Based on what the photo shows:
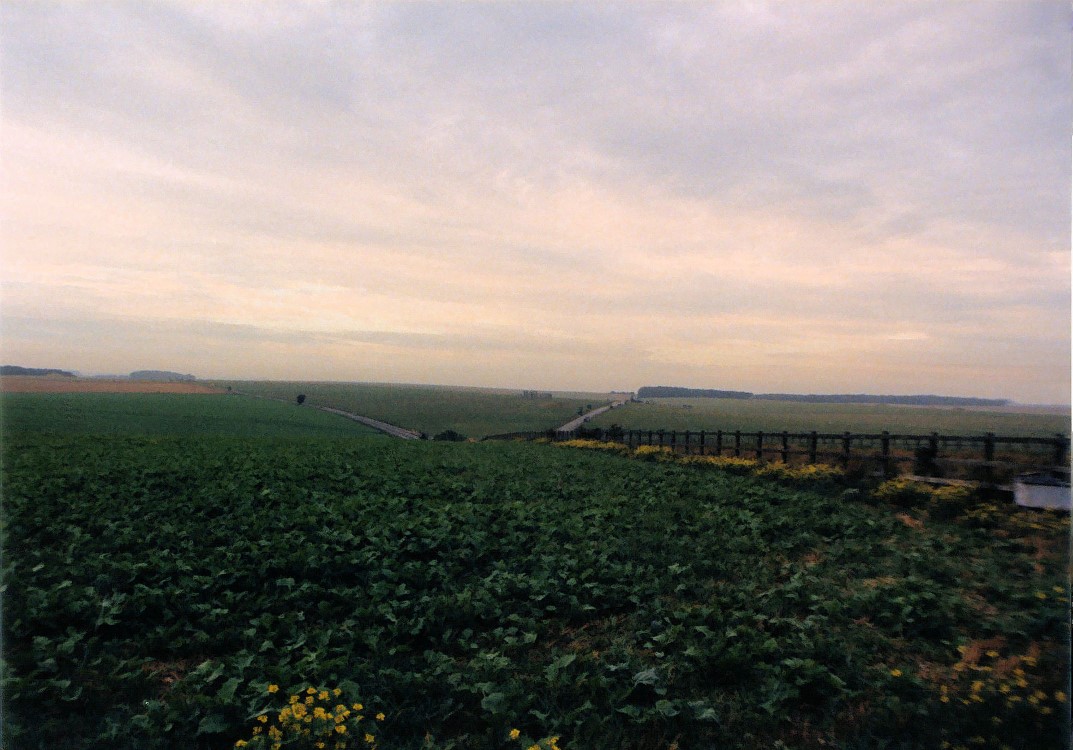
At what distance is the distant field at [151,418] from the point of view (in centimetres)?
3962

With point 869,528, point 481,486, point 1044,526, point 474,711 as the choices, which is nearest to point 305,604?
point 474,711

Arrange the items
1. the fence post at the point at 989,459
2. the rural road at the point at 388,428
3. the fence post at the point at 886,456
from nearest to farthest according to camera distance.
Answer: the fence post at the point at 989,459
the fence post at the point at 886,456
the rural road at the point at 388,428

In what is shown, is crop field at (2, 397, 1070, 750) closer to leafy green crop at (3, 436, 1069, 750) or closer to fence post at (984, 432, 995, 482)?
leafy green crop at (3, 436, 1069, 750)

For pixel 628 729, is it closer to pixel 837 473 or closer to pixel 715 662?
pixel 715 662

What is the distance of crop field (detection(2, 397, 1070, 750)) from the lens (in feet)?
16.5

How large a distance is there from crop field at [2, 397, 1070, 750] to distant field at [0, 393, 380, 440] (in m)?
28.0

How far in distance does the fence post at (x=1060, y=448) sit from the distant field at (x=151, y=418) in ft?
121

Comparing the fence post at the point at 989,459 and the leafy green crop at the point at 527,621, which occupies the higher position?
the fence post at the point at 989,459

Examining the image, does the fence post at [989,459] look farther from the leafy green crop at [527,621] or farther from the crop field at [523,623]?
the leafy green crop at [527,621]

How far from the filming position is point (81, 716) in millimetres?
5273

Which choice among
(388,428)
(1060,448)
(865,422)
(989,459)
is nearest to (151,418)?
(388,428)

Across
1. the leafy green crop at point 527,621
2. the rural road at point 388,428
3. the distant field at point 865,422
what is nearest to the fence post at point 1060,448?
the distant field at point 865,422

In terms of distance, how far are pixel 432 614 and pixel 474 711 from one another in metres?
2.05

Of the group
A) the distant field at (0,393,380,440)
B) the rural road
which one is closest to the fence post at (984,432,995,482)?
the distant field at (0,393,380,440)
